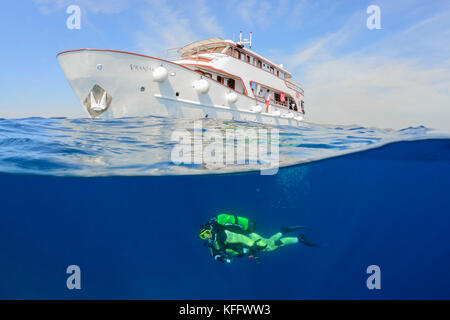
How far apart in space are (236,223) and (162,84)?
9710mm

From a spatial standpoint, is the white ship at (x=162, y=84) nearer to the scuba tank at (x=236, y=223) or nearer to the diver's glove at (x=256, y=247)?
the scuba tank at (x=236, y=223)

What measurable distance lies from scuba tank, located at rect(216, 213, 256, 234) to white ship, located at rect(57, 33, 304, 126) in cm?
881

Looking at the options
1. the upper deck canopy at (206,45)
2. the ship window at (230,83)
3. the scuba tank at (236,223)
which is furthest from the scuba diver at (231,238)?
the upper deck canopy at (206,45)

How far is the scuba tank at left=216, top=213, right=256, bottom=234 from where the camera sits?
5.67 meters

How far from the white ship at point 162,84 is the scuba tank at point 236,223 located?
881 cm

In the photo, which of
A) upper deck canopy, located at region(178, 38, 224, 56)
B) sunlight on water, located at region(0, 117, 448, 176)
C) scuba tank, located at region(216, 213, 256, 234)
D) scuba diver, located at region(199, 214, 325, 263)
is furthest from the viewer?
upper deck canopy, located at region(178, 38, 224, 56)

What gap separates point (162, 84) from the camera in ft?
41.4

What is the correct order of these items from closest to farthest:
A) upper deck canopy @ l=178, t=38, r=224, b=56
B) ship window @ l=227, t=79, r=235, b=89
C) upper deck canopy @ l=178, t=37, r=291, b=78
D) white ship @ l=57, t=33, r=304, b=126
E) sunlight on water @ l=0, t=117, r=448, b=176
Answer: sunlight on water @ l=0, t=117, r=448, b=176 → white ship @ l=57, t=33, r=304, b=126 → ship window @ l=227, t=79, r=235, b=89 → upper deck canopy @ l=178, t=37, r=291, b=78 → upper deck canopy @ l=178, t=38, r=224, b=56

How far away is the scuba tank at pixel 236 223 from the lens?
18.6 feet

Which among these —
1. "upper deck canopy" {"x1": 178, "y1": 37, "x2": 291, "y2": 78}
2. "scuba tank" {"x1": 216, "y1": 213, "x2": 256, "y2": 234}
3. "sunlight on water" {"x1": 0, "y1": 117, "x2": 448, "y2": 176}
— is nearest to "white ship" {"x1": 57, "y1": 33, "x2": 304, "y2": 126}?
"upper deck canopy" {"x1": 178, "y1": 37, "x2": 291, "y2": 78}

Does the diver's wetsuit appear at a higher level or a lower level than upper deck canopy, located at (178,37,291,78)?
lower

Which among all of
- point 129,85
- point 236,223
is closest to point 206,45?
point 129,85

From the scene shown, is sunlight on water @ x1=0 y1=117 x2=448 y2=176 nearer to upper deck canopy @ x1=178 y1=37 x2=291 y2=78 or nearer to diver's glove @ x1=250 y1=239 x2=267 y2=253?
diver's glove @ x1=250 y1=239 x2=267 y2=253
